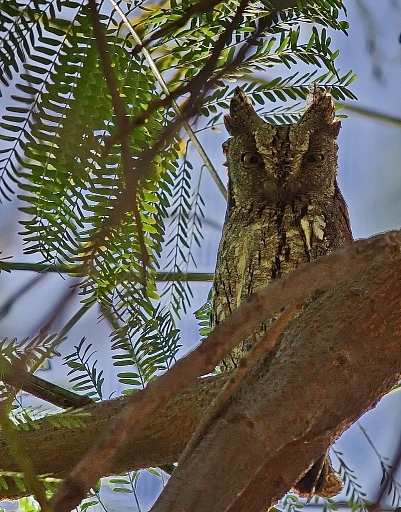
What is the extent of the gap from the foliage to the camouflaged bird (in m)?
0.59

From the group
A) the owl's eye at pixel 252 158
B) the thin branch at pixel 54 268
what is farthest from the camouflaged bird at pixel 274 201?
the thin branch at pixel 54 268

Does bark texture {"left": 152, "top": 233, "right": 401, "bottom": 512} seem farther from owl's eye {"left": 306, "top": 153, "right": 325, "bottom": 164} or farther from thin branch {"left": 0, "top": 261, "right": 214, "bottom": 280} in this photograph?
owl's eye {"left": 306, "top": 153, "right": 325, "bottom": 164}

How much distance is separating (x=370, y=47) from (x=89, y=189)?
309 mm

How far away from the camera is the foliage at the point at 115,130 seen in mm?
501

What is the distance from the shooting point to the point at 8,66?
589 mm

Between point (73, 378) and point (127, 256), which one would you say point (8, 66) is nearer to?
→ point (127, 256)

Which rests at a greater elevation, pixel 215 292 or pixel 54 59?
pixel 215 292

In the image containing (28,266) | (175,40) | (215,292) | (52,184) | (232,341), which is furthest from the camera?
(215,292)

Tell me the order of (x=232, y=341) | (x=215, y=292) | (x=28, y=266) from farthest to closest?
(x=215, y=292), (x=28, y=266), (x=232, y=341)

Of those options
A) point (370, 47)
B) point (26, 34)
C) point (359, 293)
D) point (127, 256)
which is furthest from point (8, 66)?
point (359, 293)

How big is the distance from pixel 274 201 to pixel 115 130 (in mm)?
1085

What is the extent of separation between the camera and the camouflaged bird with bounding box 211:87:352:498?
1604 millimetres

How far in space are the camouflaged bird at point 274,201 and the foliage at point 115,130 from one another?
59 centimetres

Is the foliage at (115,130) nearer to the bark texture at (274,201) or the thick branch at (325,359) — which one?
the thick branch at (325,359)
